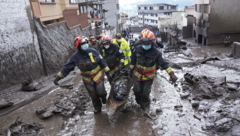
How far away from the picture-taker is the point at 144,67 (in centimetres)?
417

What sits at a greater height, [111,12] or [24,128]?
[111,12]

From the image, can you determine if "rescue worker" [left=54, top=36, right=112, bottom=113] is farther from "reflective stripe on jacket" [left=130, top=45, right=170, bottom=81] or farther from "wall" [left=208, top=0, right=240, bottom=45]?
"wall" [left=208, top=0, right=240, bottom=45]

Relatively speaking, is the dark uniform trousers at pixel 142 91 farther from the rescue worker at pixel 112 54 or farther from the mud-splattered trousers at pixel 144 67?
the rescue worker at pixel 112 54

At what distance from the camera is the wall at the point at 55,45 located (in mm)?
7363

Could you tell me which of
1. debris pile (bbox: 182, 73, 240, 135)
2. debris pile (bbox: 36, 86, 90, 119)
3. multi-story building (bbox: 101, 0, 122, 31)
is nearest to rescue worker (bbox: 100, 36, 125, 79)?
debris pile (bbox: 36, 86, 90, 119)

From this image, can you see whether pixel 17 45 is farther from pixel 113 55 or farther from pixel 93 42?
pixel 113 55

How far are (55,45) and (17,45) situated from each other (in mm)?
2274

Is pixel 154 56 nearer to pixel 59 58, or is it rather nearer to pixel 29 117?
pixel 29 117

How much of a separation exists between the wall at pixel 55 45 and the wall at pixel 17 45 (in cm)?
38

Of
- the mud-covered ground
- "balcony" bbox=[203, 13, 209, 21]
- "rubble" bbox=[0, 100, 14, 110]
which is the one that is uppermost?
"balcony" bbox=[203, 13, 209, 21]

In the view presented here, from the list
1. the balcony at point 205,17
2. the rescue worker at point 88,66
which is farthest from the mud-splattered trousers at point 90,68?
the balcony at point 205,17

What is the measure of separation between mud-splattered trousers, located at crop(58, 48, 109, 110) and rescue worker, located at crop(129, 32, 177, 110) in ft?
2.74

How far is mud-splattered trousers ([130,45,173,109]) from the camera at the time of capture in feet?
13.3

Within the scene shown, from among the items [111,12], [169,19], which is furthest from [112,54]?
[169,19]
